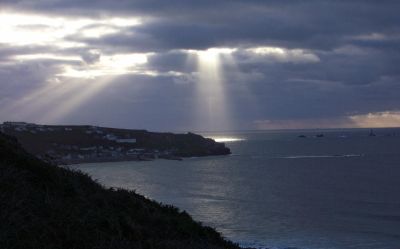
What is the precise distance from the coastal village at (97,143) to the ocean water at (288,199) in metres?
26.4

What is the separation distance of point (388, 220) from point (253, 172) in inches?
1964

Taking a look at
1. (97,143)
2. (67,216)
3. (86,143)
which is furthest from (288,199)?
(97,143)

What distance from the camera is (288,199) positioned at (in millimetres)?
60312

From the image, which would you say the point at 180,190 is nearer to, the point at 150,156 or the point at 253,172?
the point at 253,172

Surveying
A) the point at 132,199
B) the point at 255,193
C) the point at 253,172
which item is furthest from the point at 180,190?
the point at 132,199

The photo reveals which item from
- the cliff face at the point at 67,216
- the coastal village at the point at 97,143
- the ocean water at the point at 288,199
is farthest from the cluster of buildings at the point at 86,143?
the cliff face at the point at 67,216

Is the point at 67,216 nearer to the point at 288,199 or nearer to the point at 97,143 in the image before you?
the point at 288,199

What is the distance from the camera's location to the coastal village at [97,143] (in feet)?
395

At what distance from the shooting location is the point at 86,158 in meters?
120

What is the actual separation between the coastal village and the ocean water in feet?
86.5

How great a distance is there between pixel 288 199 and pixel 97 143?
8850 cm

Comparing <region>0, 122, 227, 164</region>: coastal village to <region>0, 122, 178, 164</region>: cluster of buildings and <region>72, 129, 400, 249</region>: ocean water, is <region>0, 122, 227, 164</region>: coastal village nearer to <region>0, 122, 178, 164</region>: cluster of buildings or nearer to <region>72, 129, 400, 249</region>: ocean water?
<region>0, 122, 178, 164</region>: cluster of buildings

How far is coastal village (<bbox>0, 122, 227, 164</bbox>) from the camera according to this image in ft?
395

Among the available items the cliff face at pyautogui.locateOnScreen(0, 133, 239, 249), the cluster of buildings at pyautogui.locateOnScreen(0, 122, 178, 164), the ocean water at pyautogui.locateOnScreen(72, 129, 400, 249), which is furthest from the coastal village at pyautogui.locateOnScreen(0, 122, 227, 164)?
the cliff face at pyautogui.locateOnScreen(0, 133, 239, 249)
